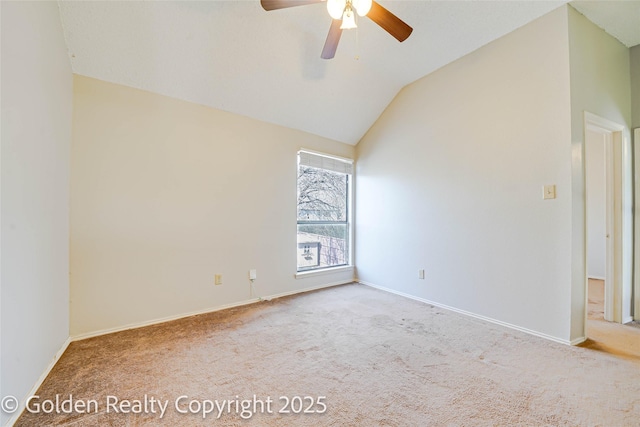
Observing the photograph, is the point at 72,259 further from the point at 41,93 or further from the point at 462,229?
the point at 462,229

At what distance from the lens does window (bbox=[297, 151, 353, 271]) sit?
4.05 metres

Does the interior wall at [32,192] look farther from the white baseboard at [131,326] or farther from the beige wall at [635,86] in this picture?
the beige wall at [635,86]

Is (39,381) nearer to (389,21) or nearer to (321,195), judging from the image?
(389,21)

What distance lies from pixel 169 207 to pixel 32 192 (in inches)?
46.9

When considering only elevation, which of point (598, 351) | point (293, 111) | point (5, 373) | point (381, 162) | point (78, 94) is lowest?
point (598, 351)

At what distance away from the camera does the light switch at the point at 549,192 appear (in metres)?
2.45

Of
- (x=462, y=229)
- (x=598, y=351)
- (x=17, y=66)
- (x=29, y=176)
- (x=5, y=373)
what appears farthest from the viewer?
(x=462, y=229)

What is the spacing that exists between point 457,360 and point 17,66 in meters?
3.37

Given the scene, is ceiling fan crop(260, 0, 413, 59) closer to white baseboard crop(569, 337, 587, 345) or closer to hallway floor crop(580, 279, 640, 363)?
white baseboard crop(569, 337, 587, 345)

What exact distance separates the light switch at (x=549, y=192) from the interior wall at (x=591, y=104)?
0.13m

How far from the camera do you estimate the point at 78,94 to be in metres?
2.44

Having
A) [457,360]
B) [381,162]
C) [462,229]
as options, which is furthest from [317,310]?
[381,162]

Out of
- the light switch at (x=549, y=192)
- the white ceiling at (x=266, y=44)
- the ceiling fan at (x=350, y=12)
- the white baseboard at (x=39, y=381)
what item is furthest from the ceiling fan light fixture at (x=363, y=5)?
the white baseboard at (x=39, y=381)

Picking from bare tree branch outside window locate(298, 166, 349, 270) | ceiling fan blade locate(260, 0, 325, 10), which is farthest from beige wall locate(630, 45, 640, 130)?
ceiling fan blade locate(260, 0, 325, 10)
